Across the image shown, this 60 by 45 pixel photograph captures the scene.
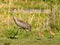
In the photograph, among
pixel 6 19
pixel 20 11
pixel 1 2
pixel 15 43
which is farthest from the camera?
pixel 1 2

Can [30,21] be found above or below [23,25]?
below

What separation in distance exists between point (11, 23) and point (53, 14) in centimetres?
269

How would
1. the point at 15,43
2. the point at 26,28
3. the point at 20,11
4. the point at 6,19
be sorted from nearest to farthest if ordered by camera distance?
1. the point at 15,43
2. the point at 26,28
3. the point at 6,19
4. the point at 20,11

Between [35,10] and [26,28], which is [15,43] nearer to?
[26,28]

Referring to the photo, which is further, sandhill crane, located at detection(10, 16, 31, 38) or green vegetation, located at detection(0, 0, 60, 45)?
sandhill crane, located at detection(10, 16, 31, 38)

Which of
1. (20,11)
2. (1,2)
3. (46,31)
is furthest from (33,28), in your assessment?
(1,2)

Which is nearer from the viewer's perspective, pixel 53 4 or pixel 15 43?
pixel 15 43

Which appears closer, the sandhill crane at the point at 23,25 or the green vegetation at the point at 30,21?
the green vegetation at the point at 30,21

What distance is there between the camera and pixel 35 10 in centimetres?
2595

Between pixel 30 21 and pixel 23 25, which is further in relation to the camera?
pixel 30 21

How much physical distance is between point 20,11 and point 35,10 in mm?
1063

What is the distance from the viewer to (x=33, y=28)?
23250 mm

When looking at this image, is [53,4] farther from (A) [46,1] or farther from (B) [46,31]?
(B) [46,31]

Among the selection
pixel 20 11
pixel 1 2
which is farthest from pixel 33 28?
pixel 1 2
